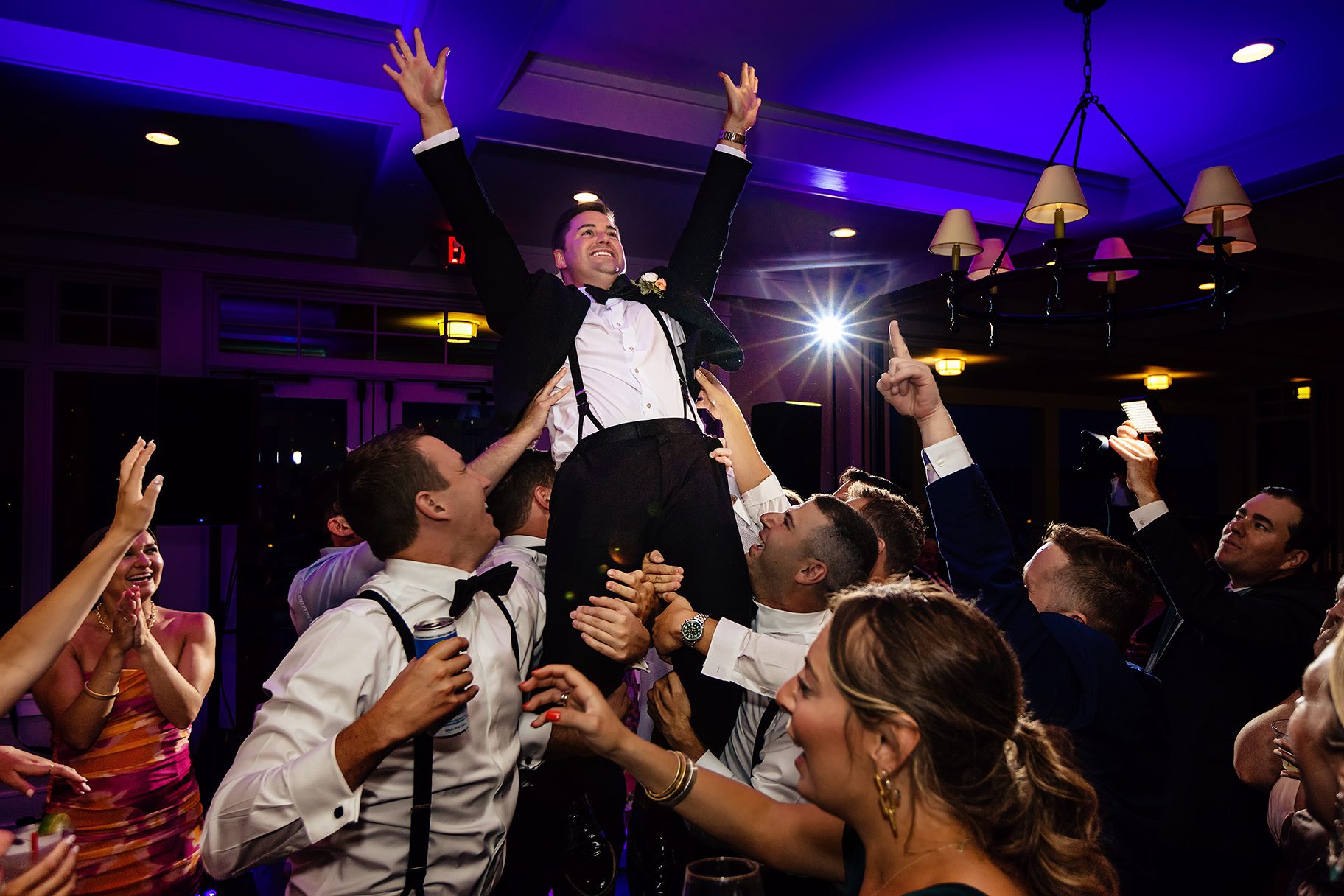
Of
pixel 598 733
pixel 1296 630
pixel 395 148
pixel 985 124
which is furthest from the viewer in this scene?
pixel 985 124

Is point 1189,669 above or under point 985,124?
under

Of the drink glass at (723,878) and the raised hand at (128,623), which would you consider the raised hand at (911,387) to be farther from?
the raised hand at (128,623)

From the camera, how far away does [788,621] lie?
2084mm

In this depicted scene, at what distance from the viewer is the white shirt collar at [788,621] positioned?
6.78 feet

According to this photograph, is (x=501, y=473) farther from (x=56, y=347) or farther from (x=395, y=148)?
(x=56, y=347)

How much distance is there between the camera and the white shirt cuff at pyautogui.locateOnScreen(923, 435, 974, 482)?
1.55m

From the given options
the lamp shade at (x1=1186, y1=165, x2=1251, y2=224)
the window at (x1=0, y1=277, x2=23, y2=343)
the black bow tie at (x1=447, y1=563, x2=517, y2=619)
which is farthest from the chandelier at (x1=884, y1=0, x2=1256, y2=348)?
the window at (x1=0, y1=277, x2=23, y2=343)

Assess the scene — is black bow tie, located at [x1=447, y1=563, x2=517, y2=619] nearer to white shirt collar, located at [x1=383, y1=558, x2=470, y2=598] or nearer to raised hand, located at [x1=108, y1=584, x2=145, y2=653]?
white shirt collar, located at [x1=383, y1=558, x2=470, y2=598]

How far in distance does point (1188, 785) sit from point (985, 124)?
343 cm

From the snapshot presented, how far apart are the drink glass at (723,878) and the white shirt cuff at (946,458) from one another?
0.80m

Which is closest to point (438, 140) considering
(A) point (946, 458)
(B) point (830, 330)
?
(A) point (946, 458)

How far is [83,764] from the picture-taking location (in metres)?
2.34

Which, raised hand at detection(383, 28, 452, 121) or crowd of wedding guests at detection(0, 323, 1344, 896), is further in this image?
raised hand at detection(383, 28, 452, 121)

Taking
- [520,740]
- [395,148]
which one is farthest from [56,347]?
[520,740]
